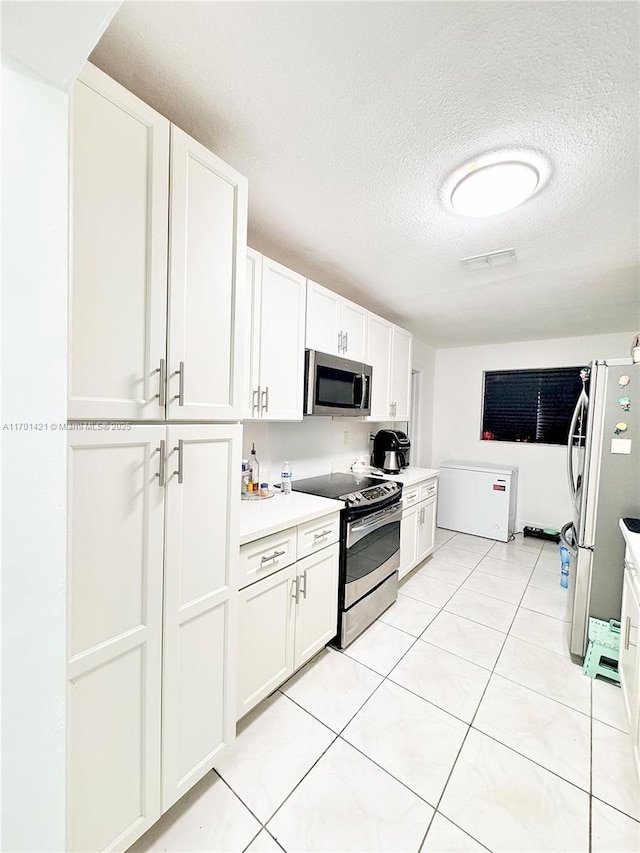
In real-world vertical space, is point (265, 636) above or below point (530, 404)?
below

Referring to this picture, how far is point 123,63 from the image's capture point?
99 centimetres

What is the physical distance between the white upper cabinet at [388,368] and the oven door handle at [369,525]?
81 centimetres

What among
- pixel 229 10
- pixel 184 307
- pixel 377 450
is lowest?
pixel 377 450

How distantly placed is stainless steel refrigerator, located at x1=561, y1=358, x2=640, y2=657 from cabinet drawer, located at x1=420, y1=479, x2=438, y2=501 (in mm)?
1191

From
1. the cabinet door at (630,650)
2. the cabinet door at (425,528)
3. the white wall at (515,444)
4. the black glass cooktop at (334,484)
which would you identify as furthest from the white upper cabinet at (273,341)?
the white wall at (515,444)

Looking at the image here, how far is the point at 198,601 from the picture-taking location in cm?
115

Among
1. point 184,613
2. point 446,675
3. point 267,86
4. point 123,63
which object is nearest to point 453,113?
point 267,86

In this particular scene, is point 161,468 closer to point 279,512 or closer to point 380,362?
point 279,512

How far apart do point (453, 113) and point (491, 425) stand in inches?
157

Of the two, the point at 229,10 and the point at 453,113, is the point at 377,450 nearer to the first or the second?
the point at 453,113

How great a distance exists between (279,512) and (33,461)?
1.15 meters

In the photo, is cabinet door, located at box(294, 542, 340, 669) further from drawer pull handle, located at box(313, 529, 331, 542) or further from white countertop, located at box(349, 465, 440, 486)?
white countertop, located at box(349, 465, 440, 486)

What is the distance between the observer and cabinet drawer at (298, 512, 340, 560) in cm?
171

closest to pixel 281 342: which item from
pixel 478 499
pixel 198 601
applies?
pixel 198 601
